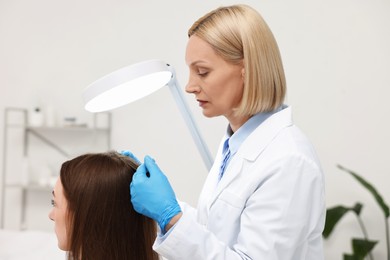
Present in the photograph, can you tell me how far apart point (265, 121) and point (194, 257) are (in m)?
0.35

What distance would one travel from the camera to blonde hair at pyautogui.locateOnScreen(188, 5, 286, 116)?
3.44 ft

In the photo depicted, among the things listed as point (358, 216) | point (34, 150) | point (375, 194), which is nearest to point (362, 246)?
point (358, 216)

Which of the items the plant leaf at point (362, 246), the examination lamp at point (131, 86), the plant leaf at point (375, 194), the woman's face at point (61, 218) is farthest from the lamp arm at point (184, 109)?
the plant leaf at point (362, 246)

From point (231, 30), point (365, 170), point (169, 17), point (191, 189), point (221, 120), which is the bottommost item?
point (191, 189)

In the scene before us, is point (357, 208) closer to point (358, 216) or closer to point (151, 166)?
point (358, 216)

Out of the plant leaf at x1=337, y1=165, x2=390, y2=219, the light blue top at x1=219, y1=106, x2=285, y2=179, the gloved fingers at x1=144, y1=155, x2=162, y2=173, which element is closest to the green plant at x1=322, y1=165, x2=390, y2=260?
the plant leaf at x1=337, y1=165, x2=390, y2=219

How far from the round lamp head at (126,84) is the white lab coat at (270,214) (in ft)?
0.93

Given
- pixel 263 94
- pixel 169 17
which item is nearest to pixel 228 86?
pixel 263 94

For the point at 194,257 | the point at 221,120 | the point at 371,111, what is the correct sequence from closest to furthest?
the point at 194,257, the point at 371,111, the point at 221,120

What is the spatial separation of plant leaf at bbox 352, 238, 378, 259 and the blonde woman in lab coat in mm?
1353

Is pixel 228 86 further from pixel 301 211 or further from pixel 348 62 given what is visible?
pixel 348 62

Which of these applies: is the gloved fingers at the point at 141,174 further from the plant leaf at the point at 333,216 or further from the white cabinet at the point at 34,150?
the white cabinet at the point at 34,150

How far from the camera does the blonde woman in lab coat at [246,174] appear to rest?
96 centimetres

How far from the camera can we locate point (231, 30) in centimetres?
107
